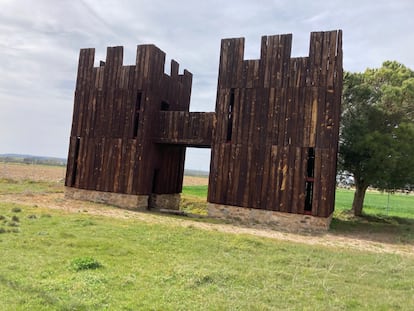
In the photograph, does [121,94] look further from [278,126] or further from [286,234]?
[286,234]

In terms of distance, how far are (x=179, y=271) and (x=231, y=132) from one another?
10758 millimetres

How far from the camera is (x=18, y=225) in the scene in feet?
34.4

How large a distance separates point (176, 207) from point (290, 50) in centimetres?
1181

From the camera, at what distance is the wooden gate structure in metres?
15.2

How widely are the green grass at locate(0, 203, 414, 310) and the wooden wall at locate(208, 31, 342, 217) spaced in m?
4.73

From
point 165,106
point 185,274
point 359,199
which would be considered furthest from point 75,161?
point 359,199

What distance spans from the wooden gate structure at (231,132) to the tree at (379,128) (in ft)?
9.87

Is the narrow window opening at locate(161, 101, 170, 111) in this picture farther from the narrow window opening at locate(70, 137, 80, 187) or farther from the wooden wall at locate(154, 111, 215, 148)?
the narrow window opening at locate(70, 137, 80, 187)

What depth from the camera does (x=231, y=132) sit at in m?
16.8

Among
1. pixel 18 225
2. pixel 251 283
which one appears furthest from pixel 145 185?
pixel 251 283

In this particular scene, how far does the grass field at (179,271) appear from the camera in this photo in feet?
17.3

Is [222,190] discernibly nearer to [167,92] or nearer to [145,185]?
[145,185]

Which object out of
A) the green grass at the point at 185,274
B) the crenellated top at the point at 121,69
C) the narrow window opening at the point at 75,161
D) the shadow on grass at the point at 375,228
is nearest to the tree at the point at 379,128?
the shadow on grass at the point at 375,228

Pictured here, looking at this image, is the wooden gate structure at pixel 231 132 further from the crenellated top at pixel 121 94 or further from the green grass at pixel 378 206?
the green grass at pixel 378 206
